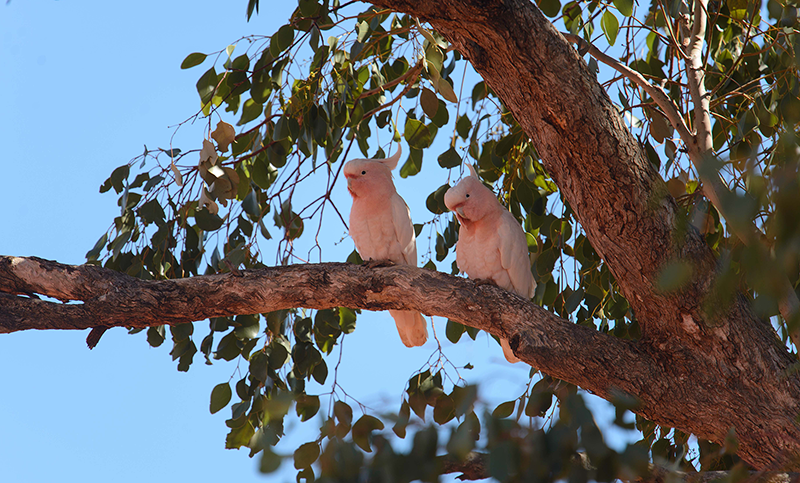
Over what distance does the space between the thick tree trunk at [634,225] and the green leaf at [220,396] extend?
101 cm

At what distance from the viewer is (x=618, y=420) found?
70cm

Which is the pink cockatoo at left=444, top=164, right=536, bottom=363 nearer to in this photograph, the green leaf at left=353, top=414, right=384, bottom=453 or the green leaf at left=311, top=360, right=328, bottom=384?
the green leaf at left=311, top=360, right=328, bottom=384

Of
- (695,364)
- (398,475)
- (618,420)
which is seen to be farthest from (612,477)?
(695,364)

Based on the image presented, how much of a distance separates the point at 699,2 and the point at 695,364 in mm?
895

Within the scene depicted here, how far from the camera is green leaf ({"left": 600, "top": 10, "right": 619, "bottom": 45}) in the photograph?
5.40ft

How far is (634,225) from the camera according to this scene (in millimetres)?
1456

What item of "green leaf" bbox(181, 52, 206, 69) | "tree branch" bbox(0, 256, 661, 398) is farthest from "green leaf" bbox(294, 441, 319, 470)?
"green leaf" bbox(181, 52, 206, 69)

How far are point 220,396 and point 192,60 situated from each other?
1.04 metres

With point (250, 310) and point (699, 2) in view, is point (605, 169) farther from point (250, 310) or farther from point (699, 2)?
point (250, 310)

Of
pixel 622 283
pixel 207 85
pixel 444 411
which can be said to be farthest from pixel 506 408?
pixel 207 85

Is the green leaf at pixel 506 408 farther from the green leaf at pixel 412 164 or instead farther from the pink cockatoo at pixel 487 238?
the green leaf at pixel 412 164

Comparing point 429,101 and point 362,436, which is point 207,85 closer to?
point 429,101

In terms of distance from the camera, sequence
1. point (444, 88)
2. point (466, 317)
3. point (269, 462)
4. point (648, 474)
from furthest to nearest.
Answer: point (466, 317) < point (444, 88) < point (648, 474) < point (269, 462)

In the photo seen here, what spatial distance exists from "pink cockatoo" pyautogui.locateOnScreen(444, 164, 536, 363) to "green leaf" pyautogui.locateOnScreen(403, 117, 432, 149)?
7.1 inches
